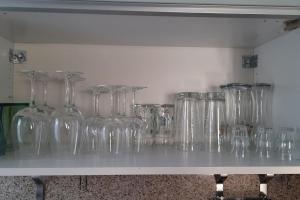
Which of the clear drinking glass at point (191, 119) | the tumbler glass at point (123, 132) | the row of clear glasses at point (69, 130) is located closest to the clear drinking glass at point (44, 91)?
the row of clear glasses at point (69, 130)

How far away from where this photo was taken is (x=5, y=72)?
1.13m

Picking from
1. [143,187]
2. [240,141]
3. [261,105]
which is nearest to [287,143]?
[240,141]

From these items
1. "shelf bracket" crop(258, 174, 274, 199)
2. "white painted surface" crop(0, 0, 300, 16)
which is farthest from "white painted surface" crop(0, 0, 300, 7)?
"shelf bracket" crop(258, 174, 274, 199)

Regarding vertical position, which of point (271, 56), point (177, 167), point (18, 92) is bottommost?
point (177, 167)

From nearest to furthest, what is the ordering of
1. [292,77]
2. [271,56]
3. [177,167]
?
[177,167] → [292,77] → [271,56]

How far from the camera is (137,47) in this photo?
1269mm

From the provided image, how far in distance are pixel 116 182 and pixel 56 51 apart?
605mm

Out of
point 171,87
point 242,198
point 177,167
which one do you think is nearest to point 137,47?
point 171,87

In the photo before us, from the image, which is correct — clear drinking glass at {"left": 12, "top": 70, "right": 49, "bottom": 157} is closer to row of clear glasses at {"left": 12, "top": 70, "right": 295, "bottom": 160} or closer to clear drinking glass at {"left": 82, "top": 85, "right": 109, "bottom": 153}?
row of clear glasses at {"left": 12, "top": 70, "right": 295, "bottom": 160}

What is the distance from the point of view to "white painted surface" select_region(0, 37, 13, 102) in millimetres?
1096

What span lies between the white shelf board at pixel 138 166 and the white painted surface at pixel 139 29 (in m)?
0.42

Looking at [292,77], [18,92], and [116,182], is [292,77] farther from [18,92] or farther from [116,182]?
[18,92]

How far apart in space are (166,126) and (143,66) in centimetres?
28

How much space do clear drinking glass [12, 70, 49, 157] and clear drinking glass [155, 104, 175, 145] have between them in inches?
16.9
